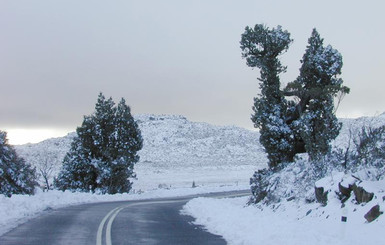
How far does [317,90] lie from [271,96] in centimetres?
257

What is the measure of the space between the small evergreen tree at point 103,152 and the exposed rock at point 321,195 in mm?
27791

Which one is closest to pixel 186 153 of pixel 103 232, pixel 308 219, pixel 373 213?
pixel 308 219

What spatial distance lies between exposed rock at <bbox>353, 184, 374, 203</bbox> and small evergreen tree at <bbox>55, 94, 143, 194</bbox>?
3037cm

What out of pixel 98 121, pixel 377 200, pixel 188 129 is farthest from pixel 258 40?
pixel 188 129

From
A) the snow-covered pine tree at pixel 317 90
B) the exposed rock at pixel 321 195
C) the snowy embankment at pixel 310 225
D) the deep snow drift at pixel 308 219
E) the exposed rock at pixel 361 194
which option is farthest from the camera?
the snow-covered pine tree at pixel 317 90

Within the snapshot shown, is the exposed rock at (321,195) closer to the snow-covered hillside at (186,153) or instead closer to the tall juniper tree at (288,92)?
the tall juniper tree at (288,92)

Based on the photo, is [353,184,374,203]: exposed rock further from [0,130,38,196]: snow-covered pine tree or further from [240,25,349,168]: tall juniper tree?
[0,130,38,196]: snow-covered pine tree

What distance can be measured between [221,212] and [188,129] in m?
144

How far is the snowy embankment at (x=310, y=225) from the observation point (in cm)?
1037

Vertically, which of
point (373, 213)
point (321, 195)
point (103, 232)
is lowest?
point (103, 232)

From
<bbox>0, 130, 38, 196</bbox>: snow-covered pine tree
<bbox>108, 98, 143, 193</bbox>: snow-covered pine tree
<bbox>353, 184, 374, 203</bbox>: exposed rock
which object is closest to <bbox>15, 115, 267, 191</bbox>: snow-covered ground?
<bbox>108, 98, 143, 193</bbox>: snow-covered pine tree

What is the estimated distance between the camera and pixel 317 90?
23859mm

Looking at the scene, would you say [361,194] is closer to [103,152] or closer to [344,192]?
[344,192]

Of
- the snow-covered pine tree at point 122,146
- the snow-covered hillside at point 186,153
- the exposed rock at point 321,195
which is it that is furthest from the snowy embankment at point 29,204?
the snow-covered hillside at point 186,153
